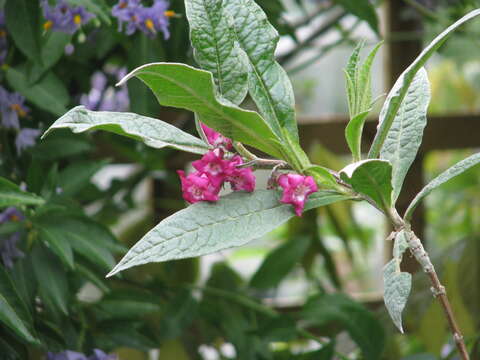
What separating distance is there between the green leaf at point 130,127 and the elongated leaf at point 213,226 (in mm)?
37

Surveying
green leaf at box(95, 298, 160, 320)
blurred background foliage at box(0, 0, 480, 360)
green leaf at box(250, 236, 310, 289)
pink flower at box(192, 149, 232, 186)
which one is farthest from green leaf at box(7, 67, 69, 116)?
green leaf at box(250, 236, 310, 289)

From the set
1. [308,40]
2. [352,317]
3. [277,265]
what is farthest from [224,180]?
[308,40]

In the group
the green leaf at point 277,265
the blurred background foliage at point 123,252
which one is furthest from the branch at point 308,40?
the green leaf at point 277,265

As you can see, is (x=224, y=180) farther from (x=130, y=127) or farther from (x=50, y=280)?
(x=50, y=280)

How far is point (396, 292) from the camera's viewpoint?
1.29ft

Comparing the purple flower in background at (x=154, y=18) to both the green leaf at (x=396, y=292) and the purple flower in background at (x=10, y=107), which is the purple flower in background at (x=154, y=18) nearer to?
the purple flower in background at (x=10, y=107)

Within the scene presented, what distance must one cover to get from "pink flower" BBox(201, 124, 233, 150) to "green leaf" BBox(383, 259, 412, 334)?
12cm

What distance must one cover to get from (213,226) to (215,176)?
30 mm

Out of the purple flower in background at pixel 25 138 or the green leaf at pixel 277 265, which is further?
the green leaf at pixel 277 265

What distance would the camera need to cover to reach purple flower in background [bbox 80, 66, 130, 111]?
2.89 ft

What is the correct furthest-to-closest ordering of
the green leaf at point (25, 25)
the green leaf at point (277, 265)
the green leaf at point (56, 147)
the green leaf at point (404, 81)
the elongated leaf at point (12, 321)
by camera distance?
1. the green leaf at point (277, 265)
2. the green leaf at point (56, 147)
3. the green leaf at point (25, 25)
4. the elongated leaf at point (12, 321)
5. the green leaf at point (404, 81)

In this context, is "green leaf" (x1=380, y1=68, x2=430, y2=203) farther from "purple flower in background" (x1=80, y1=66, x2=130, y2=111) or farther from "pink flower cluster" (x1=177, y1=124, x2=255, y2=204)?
"purple flower in background" (x1=80, y1=66, x2=130, y2=111)

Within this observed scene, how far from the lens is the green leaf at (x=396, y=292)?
0.38 m

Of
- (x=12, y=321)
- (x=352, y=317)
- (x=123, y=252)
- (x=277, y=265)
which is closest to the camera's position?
(x=12, y=321)
